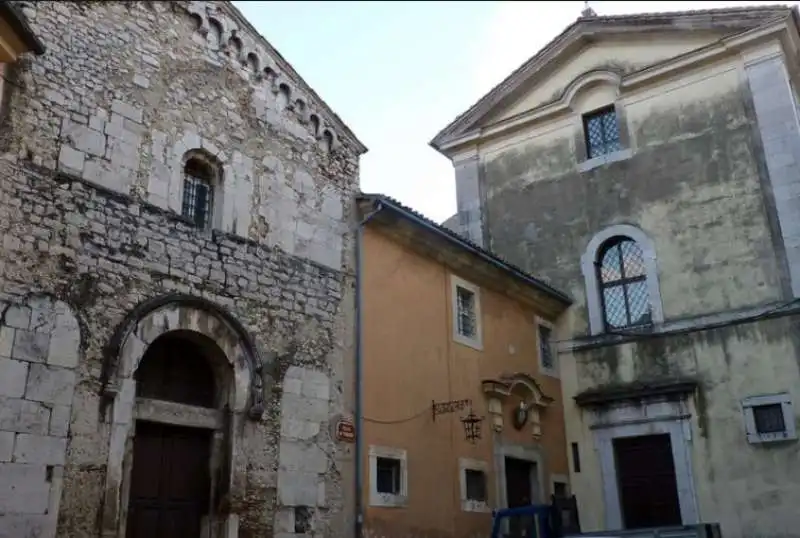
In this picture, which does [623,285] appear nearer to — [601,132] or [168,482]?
[601,132]

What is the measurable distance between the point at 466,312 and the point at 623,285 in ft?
13.5

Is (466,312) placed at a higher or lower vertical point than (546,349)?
higher

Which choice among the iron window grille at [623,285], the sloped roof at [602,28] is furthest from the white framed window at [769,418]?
the sloped roof at [602,28]

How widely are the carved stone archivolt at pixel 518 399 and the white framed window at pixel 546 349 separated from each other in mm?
789

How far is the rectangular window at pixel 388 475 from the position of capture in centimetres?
1069

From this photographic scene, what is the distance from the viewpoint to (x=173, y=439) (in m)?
8.95

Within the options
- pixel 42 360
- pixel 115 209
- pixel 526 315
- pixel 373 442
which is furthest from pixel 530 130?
pixel 42 360

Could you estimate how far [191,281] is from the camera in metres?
9.20

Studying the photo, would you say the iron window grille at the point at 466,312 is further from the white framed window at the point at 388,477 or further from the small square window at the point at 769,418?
the small square window at the point at 769,418

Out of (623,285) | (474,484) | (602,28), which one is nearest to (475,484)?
(474,484)

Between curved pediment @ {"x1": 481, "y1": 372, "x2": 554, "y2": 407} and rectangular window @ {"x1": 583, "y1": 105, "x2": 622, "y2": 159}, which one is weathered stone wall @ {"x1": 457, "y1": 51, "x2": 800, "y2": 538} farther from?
curved pediment @ {"x1": 481, "y1": 372, "x2": 554, "y2": 407}

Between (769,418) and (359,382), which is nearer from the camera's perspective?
(359,382)

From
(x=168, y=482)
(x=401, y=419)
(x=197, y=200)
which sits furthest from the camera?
(x=401, y=419)

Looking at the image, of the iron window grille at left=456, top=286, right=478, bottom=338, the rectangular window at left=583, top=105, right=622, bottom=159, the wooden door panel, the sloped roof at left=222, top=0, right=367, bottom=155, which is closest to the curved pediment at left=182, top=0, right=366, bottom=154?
the sloped roof at left=222, top=0, right=367, bottom=155
